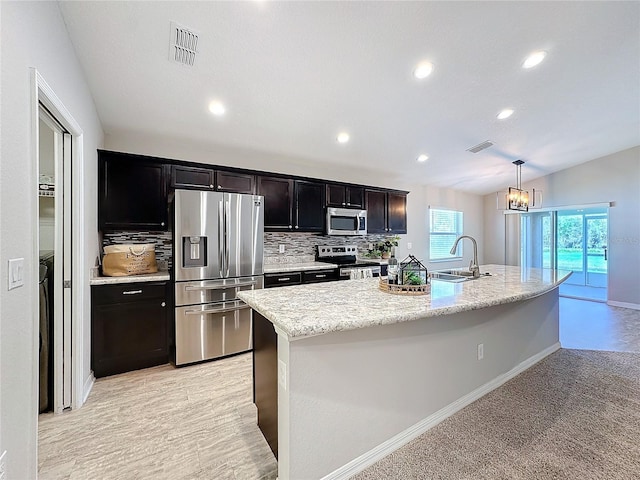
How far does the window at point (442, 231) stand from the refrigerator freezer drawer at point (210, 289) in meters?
4.49

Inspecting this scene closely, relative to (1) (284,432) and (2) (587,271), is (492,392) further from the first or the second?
(2) (587,271)

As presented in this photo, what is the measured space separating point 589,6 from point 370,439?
3466 millimetres

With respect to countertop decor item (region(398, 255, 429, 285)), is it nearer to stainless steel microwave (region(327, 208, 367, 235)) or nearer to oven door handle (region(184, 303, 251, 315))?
oven door handle (region(184, 303, 251, 315))

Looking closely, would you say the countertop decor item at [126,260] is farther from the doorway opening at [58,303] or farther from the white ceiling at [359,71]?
the white ceiling at [359,71]

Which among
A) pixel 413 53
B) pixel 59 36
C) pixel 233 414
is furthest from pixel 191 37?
pixel 233 414

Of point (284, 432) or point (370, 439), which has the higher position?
Answer: point (284, 432)

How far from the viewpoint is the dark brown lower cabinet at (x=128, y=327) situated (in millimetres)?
2516

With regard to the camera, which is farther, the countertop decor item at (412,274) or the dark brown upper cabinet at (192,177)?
the dark brown upper cabinet at (192,177)

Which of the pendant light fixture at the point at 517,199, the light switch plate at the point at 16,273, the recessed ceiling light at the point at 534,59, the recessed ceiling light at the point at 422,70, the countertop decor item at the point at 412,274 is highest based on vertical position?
the recessed ceiling light at the point at 534,59

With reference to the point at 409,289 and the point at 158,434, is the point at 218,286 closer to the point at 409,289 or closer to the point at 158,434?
the point at 158,434

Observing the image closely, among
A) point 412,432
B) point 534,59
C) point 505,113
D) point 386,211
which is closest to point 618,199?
point 505,113

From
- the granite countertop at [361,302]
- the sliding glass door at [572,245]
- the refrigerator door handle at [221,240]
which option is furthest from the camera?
the sliding glass door at [572,245]

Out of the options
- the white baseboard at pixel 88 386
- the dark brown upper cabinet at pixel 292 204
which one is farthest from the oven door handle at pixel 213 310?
the dark brown upper cabinet at pixel 292 204

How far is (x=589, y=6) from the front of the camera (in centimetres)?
215
